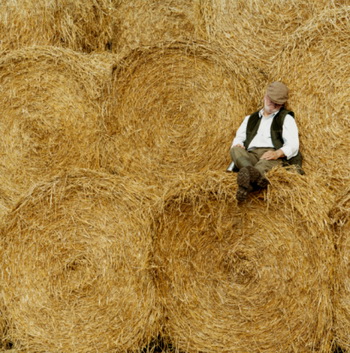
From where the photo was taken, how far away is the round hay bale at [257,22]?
514 cm

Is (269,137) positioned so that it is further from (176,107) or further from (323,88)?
(176,107)

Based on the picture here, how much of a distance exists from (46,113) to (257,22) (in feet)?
6.02

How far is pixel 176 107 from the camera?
507 cm

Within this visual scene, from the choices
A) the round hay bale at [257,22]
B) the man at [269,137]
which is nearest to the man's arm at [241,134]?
the man at [269,137]

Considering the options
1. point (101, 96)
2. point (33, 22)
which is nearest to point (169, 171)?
point (101, 96)

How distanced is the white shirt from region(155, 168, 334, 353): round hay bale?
49 centimetres

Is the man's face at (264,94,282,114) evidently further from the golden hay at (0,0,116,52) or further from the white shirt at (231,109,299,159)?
the golden hay at (0,0,116,52)

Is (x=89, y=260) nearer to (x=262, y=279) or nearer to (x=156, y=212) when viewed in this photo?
(x=156, y=212)

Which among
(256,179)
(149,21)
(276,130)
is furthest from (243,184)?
(149,21)

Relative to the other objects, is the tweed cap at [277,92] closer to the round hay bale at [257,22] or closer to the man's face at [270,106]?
the man's face at [270,106]

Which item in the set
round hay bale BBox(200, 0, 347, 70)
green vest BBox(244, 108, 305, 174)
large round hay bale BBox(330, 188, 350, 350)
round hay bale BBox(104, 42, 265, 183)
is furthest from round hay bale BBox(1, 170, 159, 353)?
round hay bale BBox(200, 0, 347, 70)

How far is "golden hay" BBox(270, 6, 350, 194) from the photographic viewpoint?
4.73 meters

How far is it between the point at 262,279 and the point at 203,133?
1.28 m

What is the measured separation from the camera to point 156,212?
14.5 feet
